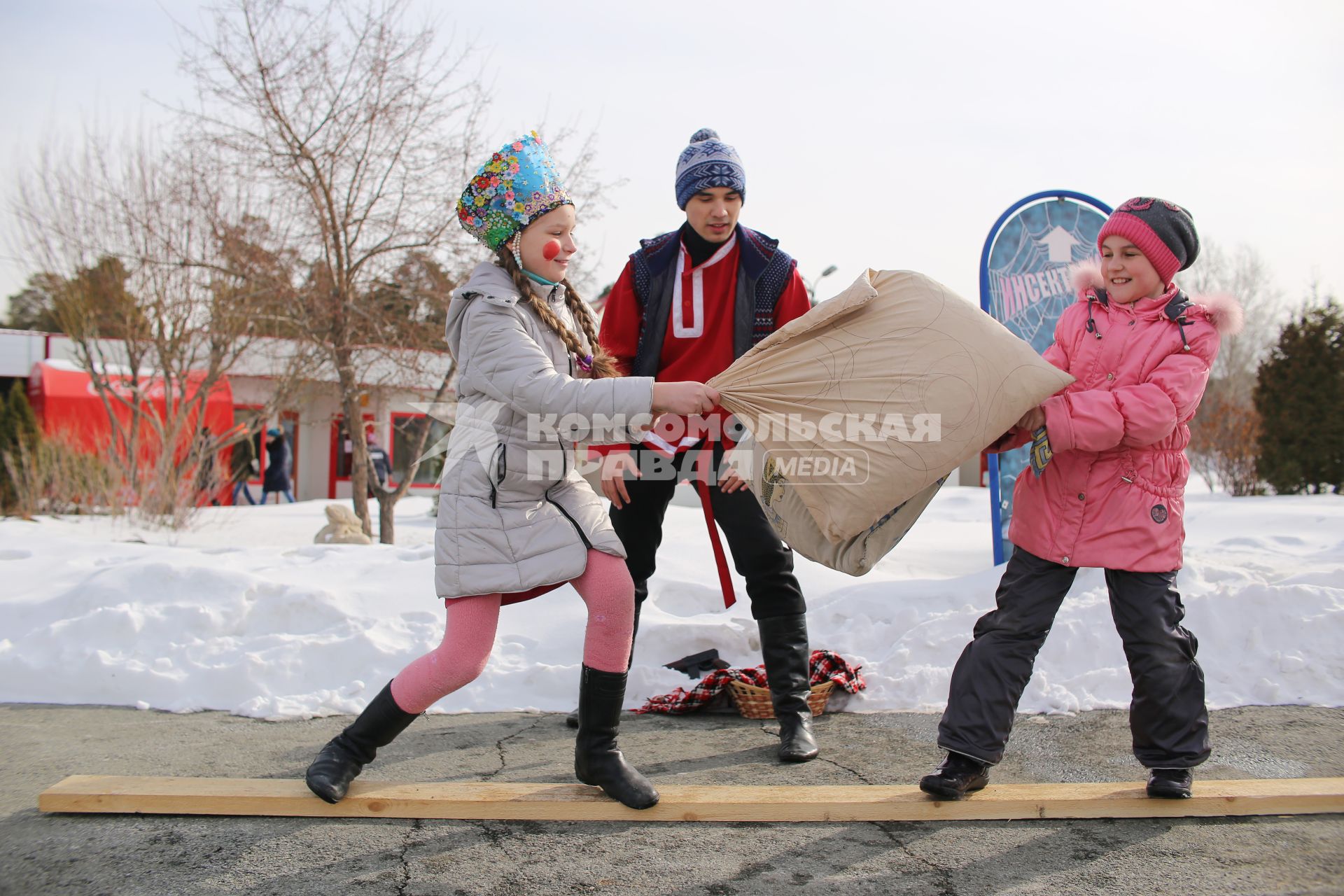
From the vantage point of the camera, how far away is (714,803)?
2.43 metres

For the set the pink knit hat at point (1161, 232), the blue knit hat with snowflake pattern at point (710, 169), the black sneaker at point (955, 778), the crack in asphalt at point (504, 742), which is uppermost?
the blue knit hat with snowflake pattern at point (710, 169)

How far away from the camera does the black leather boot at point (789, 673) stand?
3062 mm

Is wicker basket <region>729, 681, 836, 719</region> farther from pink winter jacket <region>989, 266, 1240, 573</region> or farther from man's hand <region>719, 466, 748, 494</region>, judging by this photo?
pink winter jacket <region>989, 266, 1240, 573</region>

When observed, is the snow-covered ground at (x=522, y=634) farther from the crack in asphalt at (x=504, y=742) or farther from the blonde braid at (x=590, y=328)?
the blonde braid at (x=590, y=328)

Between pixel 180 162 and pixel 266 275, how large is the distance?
2087 mm

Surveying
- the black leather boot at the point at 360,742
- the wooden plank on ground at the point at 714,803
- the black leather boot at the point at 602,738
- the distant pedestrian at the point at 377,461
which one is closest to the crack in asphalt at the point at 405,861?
the wooden plank on ground at the point at 714,803

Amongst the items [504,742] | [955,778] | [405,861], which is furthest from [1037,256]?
[405,861]

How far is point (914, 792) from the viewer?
251cm

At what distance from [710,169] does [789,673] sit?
166 cm

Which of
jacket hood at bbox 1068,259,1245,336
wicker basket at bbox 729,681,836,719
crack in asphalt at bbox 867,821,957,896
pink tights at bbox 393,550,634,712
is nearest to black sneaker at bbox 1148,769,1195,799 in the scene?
crack in asphalt at bbox 867,821,957,896

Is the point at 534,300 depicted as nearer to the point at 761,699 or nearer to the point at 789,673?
the point at 789,673

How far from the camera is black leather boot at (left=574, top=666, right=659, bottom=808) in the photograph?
2.48 meters

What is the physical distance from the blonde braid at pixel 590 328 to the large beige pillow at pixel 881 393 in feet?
1.07

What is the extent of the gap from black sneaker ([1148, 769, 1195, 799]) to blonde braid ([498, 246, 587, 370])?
1871 mm
